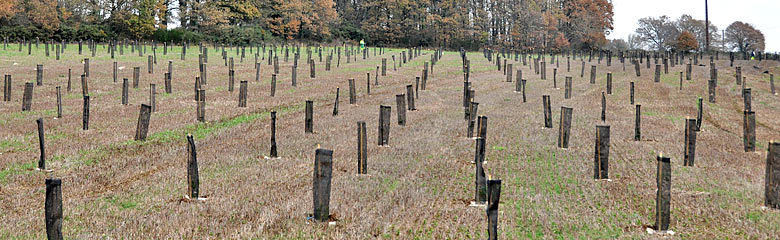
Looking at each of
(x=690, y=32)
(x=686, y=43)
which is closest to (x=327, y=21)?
(x=686, y=43)

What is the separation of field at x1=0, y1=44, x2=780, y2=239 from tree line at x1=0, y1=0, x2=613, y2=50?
32.2m

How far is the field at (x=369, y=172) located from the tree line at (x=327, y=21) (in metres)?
32.2

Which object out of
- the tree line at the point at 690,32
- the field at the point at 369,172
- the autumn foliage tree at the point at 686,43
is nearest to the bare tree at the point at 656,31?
the tree line at the point at 690,32

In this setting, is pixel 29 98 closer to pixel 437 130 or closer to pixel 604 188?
pixel 437 130

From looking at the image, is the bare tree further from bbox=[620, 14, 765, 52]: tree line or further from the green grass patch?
the green grass patch

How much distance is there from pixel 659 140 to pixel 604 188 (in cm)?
637

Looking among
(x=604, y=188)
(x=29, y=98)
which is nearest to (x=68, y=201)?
(x=604, y=188)

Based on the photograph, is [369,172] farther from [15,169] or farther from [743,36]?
[743,36]

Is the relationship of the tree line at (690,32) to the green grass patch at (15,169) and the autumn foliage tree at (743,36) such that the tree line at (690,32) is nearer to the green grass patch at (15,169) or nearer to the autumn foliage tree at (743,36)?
the autumn foliage tree at (743,36)

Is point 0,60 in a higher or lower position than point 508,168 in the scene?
higher

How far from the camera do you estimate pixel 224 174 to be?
11633 millimetres

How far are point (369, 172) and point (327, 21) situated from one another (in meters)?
68.2

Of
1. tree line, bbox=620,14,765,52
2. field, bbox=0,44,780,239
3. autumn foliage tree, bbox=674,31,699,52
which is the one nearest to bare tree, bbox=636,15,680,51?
tree line, bbox=620,14,765,52

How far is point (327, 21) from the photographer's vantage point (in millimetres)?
78562
